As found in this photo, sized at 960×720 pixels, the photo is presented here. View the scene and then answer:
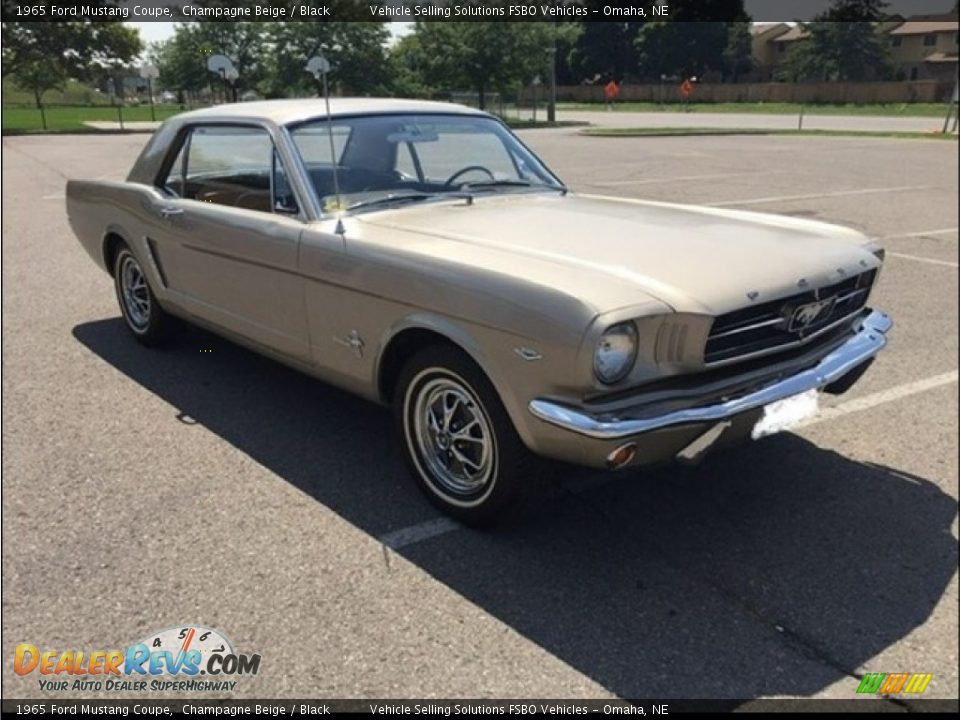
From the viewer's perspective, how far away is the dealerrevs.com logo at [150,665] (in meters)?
2.39

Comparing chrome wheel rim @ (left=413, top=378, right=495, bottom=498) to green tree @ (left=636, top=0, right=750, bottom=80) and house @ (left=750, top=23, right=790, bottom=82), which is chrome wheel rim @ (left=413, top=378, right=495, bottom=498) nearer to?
house @ (left=750, top=23, right=790, bottom=82)

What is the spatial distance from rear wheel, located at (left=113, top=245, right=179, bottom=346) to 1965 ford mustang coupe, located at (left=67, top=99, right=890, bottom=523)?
0.37 metres

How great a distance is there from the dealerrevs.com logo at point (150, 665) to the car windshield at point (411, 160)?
1.93 m

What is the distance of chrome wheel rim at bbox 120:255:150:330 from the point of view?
529cm

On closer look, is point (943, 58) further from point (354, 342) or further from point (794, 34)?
point (354, 342)

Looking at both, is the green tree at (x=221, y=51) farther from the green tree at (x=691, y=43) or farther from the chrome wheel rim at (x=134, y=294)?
the chrome wheel rim at (x=134, y=294)

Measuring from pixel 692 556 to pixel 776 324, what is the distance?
0.87 m

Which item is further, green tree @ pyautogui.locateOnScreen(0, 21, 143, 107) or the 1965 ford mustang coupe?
green tree @ pyautogui.locateOnScreen(0, 21, 143, 107)

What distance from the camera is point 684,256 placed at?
2.95 meters

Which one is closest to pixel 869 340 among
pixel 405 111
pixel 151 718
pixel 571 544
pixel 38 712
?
pixel 571 544

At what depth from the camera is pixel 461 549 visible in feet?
9.86

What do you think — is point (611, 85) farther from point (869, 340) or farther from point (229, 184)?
point (869, 340)

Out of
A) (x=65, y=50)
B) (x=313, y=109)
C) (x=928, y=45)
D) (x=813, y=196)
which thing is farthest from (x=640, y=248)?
(x=65, y=50)

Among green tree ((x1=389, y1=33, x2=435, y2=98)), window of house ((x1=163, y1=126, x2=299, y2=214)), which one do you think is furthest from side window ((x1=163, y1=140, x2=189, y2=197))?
green tree ((x1=389, y1=33, x2=435, y2=98))
